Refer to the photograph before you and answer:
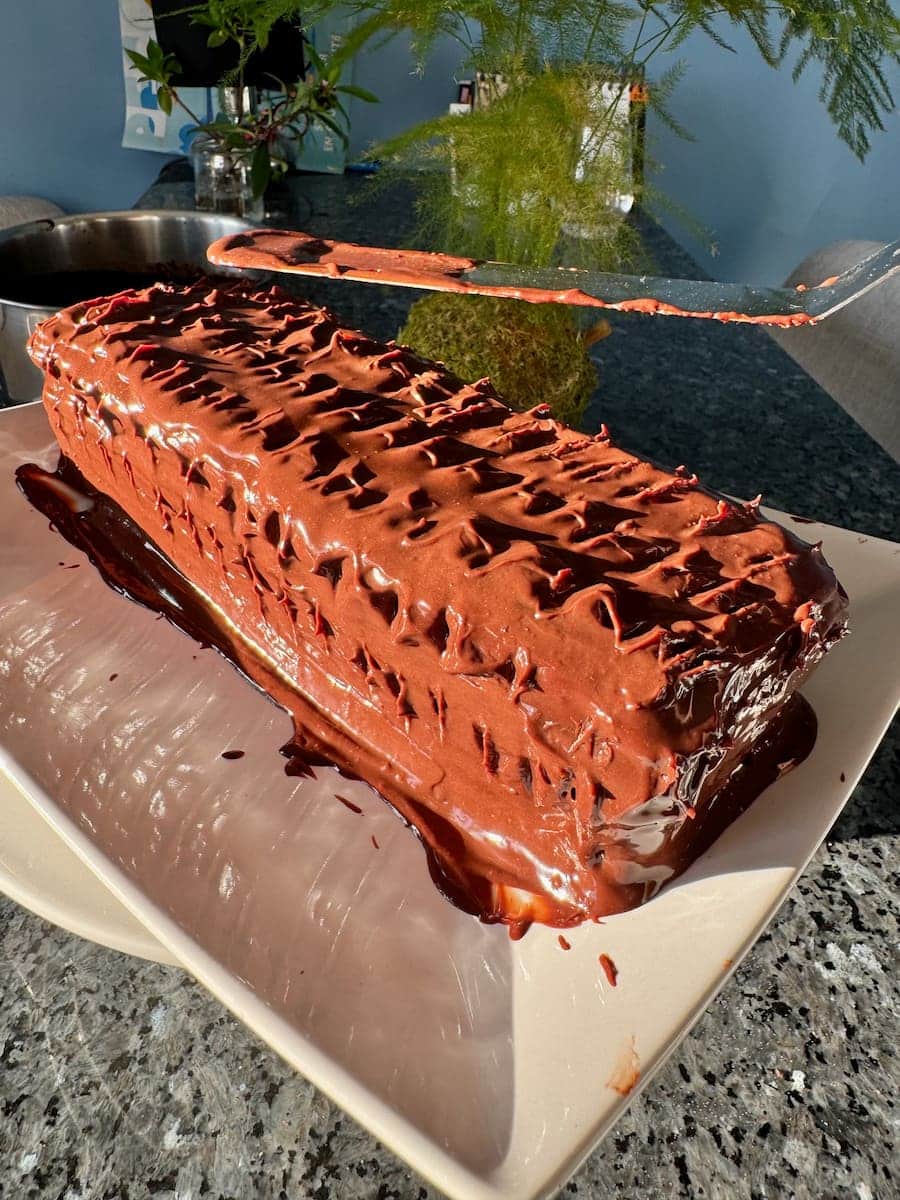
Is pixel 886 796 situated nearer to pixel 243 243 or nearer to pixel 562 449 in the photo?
pixel 562 449

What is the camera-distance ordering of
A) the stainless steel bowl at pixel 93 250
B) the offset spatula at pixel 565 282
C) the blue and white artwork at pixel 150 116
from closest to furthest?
1. the offset spatula at pixel 565 282
2. the stainless steel bowl at pixel 93 250
3. the blue and white artwork at pixel 150 116

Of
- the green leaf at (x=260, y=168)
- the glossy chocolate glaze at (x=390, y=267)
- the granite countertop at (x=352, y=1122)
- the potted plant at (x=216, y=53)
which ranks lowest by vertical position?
the granite countertop at (x=352, y=1122)

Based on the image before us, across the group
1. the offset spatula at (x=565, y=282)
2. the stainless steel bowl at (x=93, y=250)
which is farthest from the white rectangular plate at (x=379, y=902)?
the stainless steel bowl at (x=93, y=250)

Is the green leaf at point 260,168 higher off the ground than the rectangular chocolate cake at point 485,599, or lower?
higher

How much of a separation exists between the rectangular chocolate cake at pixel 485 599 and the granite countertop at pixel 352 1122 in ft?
0.43

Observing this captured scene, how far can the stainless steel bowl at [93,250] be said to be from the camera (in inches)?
49.1

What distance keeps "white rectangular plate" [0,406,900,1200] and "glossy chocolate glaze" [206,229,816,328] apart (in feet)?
1.03

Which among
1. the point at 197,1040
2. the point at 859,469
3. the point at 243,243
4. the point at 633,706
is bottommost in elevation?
the point at 197,1040

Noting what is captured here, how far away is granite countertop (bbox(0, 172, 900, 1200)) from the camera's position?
55cm

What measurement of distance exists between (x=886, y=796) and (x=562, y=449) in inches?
17.2

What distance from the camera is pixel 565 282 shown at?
0.89 metres

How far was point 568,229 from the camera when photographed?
1143mm

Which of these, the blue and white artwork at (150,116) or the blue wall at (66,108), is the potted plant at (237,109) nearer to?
the blue and white artwork at (150,116)

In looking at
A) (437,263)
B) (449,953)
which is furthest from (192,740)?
(437,263)
